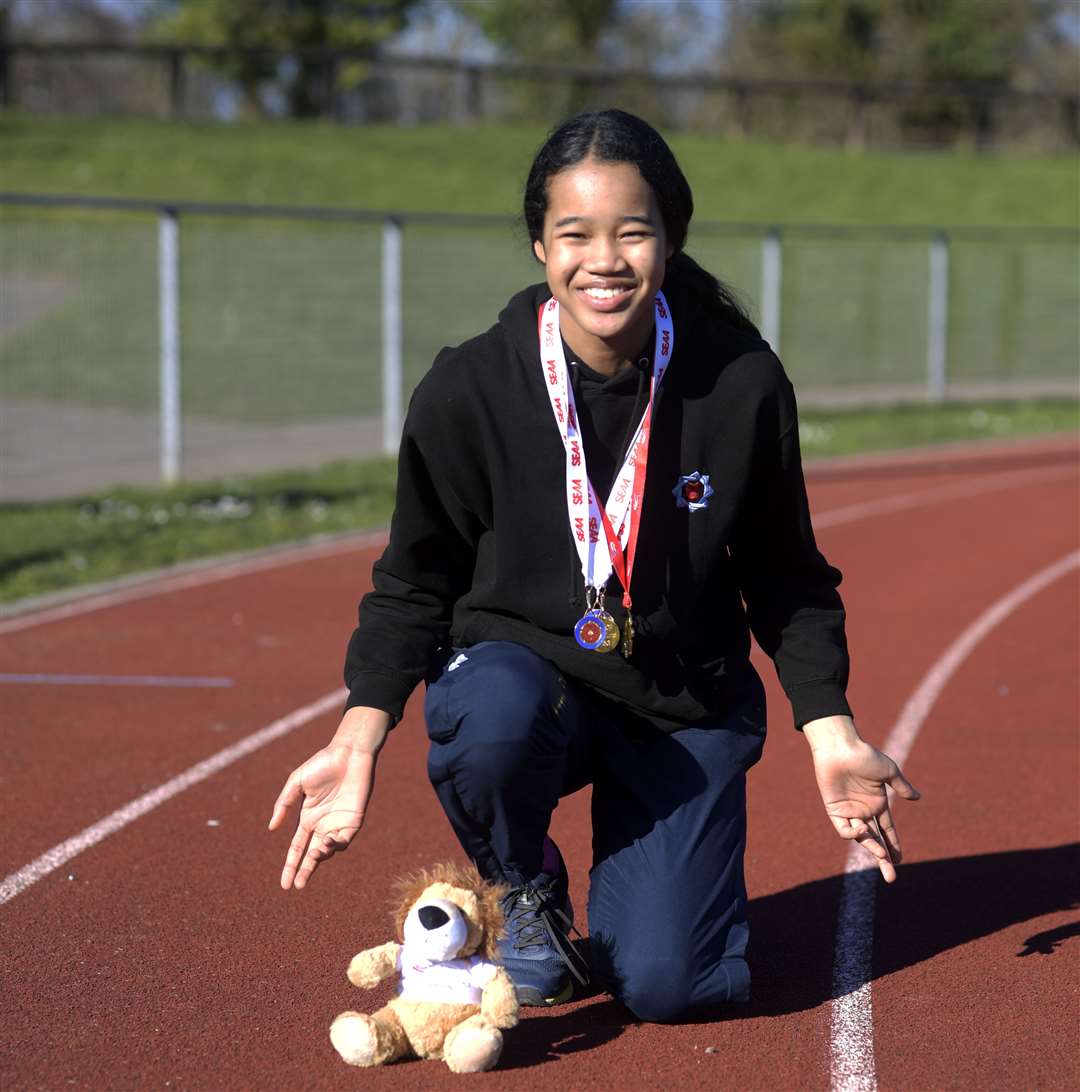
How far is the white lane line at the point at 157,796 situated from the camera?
4883 millimetres

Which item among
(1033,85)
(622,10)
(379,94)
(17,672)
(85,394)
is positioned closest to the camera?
(17,672)

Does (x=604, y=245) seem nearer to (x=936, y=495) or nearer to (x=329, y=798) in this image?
(x=329, y=798)

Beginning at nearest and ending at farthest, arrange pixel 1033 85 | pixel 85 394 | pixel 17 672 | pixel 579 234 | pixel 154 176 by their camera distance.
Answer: pixel 579 234
pixel 17 672
pixel 85 394
pixel 154 176
pixel 1033 85

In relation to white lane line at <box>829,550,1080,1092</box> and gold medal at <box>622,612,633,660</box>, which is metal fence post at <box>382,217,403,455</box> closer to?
white lane line at <box>829,550,1080,1092</box>

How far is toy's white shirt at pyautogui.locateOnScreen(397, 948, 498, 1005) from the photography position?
11.7ft

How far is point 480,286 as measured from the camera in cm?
2211

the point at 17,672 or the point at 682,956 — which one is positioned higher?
the point at 682,956

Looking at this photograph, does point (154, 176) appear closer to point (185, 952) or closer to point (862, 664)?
point (862, 664)

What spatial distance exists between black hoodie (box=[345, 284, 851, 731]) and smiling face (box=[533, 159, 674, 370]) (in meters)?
0.22

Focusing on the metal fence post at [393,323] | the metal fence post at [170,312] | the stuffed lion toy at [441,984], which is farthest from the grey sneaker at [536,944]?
the metal fence post at [393,323]

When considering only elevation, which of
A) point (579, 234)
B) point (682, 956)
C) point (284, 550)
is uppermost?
point (579, 234)

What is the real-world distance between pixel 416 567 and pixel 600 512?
439mm

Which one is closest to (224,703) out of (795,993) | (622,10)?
(795,993)

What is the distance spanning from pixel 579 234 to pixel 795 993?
1.83 meters
